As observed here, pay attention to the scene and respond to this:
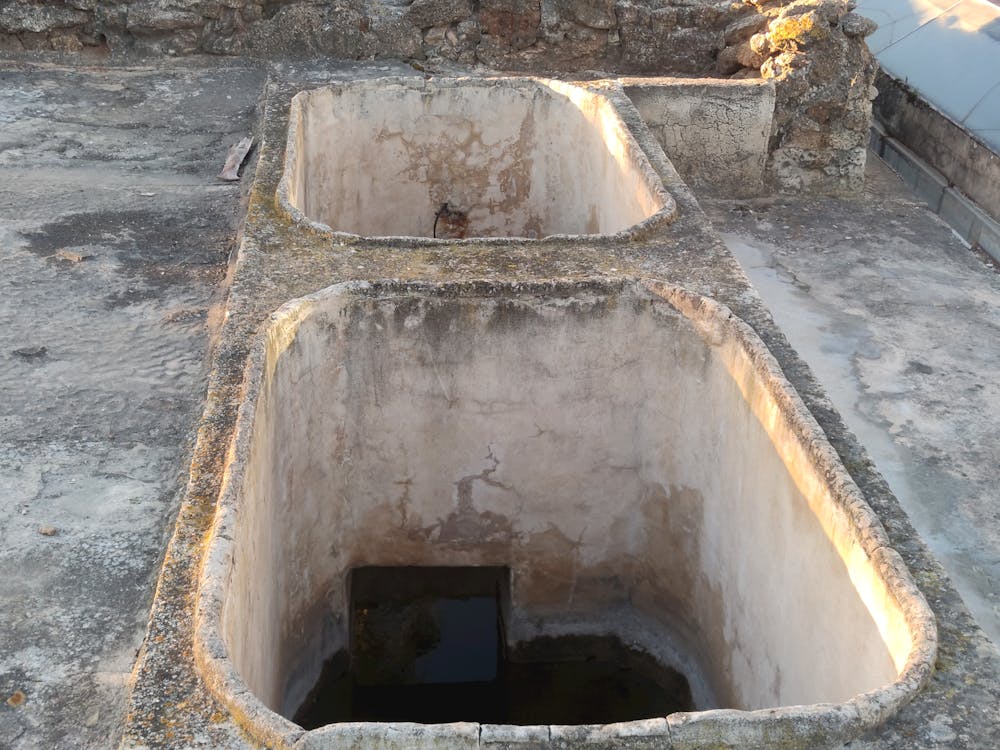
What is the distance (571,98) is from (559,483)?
2998 mm

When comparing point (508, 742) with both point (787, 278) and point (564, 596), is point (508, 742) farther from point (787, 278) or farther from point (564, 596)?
point (787, 278)

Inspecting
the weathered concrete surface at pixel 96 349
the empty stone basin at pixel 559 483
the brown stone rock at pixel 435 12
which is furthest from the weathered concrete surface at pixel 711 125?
the empty stone basin at pixel 559 483

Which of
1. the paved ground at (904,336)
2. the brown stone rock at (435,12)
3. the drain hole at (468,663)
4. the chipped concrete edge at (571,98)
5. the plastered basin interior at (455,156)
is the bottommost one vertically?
the drain hole at (468,663)

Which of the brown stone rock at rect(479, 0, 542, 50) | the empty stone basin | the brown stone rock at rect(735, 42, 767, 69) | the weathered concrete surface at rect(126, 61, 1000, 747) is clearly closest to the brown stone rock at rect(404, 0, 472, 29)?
the brown stone rock at rect(479, 0, 542, 50)

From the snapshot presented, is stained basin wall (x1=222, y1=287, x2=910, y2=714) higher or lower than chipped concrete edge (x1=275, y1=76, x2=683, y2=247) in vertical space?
lower

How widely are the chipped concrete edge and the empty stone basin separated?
0.53 metres

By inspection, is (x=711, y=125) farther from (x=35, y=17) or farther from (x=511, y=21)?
(x=35, y=17)

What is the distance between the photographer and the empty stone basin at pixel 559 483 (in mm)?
3641

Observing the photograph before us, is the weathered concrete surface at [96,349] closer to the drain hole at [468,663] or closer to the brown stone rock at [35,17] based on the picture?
the brown stone rock at [35,17]

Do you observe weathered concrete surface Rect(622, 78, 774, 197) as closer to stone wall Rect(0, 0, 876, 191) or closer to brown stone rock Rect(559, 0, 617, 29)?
stone wall Rect(0, 0, 876, 191)

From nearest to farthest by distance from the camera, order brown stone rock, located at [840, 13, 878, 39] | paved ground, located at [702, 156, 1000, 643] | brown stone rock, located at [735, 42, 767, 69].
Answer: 1. paved ground, located at [702, 156, 1000, 643]
2. brown stone rock, located at [840, 13, 878, 39]
3. brown stone rock, located at [735, 42, 767, 69]

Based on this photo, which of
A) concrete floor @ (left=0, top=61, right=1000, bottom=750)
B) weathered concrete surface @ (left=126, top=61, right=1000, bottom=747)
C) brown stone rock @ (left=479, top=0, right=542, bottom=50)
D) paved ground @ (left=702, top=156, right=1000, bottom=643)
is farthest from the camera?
brown stone rock @ (left=479, top=0, right=542, bottom=50)

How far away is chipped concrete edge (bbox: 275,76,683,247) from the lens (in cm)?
511

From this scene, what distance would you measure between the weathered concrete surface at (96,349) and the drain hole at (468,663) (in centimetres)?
136
